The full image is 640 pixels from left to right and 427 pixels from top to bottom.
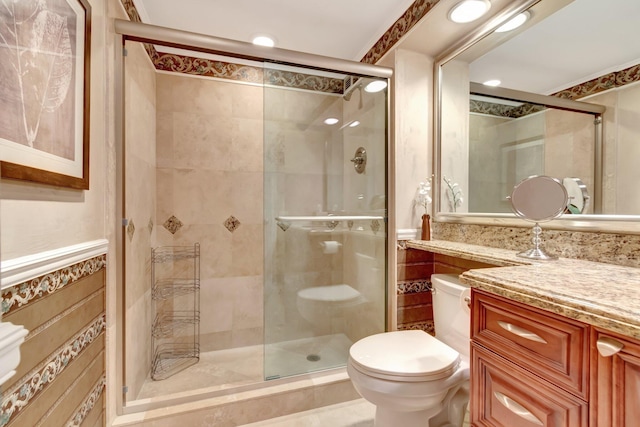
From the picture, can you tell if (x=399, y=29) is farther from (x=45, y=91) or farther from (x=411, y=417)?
(x=411, y=417)

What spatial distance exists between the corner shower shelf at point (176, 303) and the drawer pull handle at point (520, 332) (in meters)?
2.03

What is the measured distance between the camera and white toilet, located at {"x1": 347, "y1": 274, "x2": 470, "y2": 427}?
1.06m

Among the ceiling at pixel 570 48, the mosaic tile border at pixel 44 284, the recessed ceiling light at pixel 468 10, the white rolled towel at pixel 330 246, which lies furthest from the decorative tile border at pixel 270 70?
the mosaic tile border at pixel 44 284

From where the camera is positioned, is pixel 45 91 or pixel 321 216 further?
pixel 321 216

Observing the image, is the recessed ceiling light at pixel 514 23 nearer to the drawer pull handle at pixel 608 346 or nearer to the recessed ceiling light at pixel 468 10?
the recessed ceiling light at pixel 468 10

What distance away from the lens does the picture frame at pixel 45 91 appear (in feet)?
2.17

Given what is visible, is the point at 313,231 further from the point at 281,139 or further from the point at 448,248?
the point at 448,248

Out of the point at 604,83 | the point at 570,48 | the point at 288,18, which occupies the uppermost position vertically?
the point at 288,18

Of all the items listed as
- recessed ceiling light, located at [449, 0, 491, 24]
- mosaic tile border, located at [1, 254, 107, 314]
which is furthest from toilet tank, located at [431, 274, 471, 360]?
mosaic tile border, located at [1, 254, 107, 314]

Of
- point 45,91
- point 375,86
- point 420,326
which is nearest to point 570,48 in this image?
point 375,86

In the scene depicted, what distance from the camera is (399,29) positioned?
66.1 inches

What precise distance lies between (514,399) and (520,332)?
0.18m

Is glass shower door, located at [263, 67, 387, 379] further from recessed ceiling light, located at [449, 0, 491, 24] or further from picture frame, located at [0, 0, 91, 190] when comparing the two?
picture frame, located at [0, 0, 91, 190]

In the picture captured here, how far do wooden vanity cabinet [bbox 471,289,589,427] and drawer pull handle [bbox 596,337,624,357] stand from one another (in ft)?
0.10
